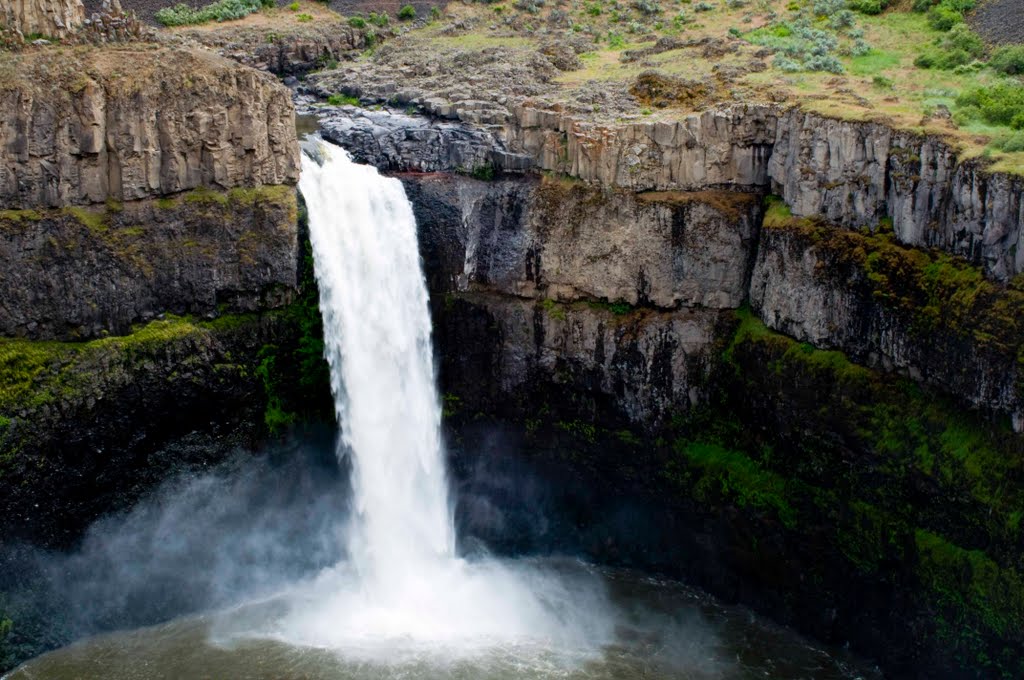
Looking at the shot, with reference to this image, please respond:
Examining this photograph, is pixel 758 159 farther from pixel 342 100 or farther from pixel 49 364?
pixel 49 364

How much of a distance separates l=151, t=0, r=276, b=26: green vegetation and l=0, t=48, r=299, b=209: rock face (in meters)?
15.6

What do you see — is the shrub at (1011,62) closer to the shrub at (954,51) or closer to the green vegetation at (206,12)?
the shrub at (954,51)

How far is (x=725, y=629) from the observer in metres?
29.9

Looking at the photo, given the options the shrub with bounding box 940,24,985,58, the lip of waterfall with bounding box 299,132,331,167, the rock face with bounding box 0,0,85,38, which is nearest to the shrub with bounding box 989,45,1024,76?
the shrub with bounding box 940,24,985,58

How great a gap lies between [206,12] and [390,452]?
23.2 metres

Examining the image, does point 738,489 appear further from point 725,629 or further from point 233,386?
point 233,386

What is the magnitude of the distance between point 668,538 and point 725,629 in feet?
11.5

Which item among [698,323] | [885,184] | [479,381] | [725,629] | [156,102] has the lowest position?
[725,629]

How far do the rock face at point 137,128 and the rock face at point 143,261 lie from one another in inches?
19.7

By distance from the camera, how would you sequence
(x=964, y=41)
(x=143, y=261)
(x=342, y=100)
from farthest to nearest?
(x=342, y=100) → (x=964, y=41) → (x=143, y=261)

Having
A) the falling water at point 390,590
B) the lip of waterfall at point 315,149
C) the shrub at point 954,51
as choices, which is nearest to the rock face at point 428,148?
the lip of waterfall at point 315,149

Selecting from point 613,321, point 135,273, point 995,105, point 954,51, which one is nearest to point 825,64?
point 954,51

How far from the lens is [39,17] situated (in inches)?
1192

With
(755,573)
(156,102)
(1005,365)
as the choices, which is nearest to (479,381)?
(755,573)
